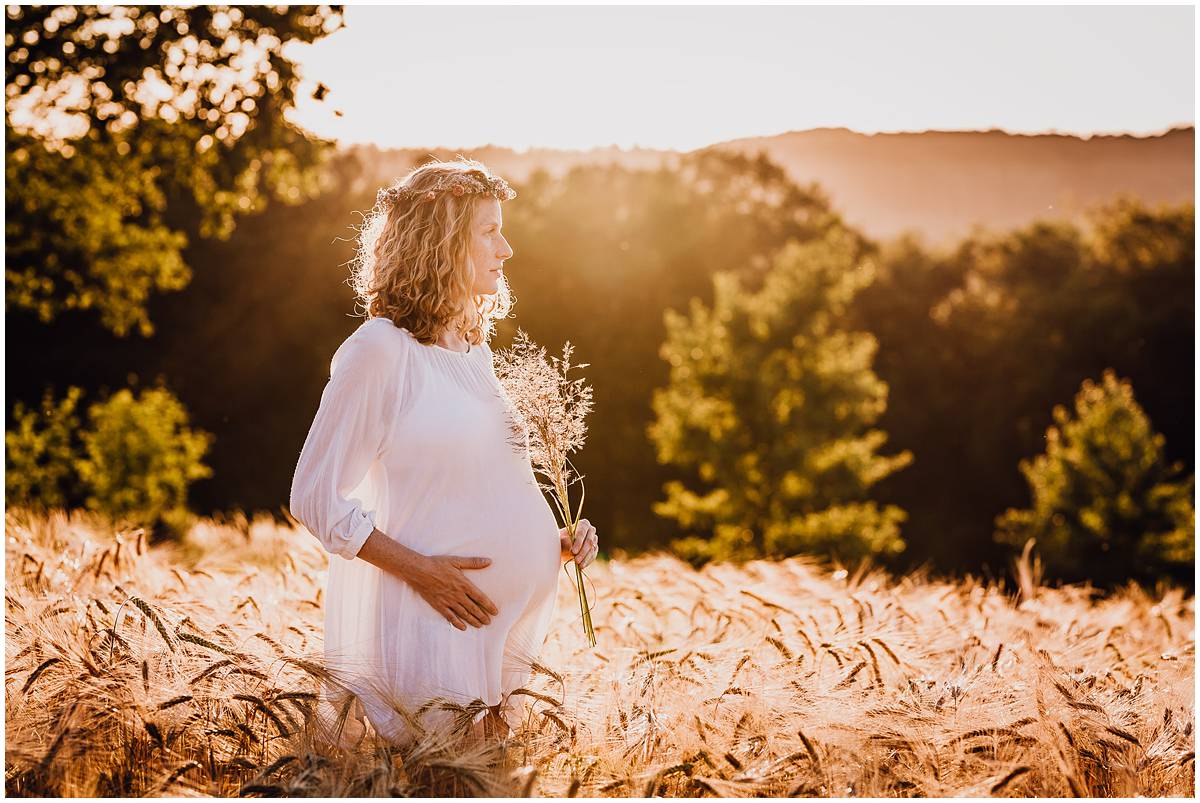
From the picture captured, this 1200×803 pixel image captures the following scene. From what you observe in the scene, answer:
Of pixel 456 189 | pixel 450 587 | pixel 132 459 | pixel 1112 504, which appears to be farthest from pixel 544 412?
pixel 1112 504

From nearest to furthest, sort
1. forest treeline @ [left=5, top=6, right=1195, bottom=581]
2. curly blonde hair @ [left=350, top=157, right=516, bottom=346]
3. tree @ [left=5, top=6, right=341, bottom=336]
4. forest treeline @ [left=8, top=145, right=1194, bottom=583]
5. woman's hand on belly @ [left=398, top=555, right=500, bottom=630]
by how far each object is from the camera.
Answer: woman's hand on belly @ [left=398, top=555, right=500, bottom=630]
curly blonde hair @ [left=350, top=157, right=516, bottom=346]
tree @ [left=5, top=6, right=341, bottom=336]
forest treeline @ [left=5, top=6, right=1195, bottom=581]
forest treeline @ [left=8, top=145, right=1194, bottom=583]

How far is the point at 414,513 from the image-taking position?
3.36 m

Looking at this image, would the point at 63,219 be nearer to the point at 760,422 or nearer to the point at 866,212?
the point at 760,422

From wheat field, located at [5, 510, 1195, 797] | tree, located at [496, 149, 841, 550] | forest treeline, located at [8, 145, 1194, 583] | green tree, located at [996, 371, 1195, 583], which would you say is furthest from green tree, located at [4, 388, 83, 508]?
green tree, located at [996, 371, 1195, 583]

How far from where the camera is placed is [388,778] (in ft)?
9.98

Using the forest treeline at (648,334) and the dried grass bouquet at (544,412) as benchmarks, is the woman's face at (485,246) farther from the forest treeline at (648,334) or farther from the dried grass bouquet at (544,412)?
the forest treeline at (648,334)

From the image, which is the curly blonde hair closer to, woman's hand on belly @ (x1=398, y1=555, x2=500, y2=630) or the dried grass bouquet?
the dried grass bouquet

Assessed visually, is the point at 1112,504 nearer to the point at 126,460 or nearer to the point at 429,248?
the point at 126,460

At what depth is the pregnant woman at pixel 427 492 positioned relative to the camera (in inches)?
126

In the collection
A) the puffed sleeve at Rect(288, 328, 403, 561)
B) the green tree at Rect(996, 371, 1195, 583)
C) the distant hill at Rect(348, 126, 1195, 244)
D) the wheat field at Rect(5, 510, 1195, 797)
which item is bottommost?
the green tree at Rect(996, 371, 1195, 583)

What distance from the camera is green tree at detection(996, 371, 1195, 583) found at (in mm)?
19219

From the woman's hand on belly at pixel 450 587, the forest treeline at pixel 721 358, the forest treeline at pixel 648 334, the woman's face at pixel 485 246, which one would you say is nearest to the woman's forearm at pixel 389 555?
the woman's hand on belly at pixel 450 587

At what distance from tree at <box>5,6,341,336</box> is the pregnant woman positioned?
232 inches

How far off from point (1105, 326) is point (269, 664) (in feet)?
94.1
